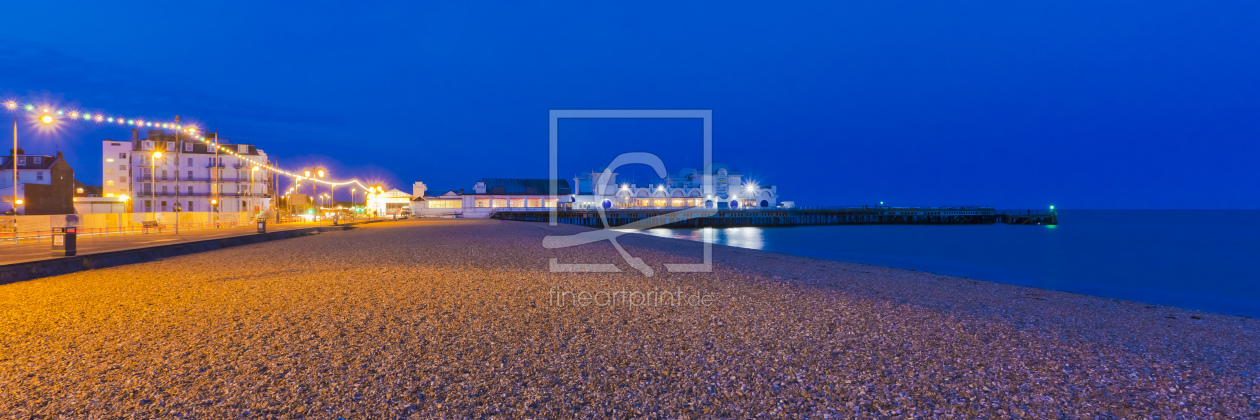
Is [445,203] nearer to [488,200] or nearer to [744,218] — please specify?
[488,200]

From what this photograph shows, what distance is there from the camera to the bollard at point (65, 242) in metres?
12.6

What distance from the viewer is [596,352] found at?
19.4ft

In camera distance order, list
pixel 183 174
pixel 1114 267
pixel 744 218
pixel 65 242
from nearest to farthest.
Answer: pixel 65 242, pixel 1114 267, pixel 183 174, pixel 744 218

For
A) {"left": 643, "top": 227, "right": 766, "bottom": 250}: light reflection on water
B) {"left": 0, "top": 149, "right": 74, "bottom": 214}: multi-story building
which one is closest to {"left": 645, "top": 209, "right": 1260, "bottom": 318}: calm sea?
A: {"left": 643, "top": 227, "right": 766, "bottom": 250}: light reflection on water

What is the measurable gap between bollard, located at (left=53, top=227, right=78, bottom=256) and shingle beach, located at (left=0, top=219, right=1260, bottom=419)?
2.66 meters

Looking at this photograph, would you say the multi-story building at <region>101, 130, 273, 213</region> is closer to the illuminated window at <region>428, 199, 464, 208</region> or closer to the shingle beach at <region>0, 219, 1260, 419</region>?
the illuminated window at <region>428, 199, 464, 208</region>

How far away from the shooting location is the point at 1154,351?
21.1ft

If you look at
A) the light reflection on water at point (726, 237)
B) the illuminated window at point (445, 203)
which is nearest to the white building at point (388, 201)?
the illuminated window at point (445, 203)

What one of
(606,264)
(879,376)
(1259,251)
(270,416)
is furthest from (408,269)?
(1259,251)

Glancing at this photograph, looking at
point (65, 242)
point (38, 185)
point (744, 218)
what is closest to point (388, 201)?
point (38, 185)

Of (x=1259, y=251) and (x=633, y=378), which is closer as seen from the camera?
(x=633, y=378)

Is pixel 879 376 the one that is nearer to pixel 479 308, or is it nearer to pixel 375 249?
pixel 479 308

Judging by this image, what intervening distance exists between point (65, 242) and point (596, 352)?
46.6 ft

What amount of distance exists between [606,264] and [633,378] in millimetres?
10046
